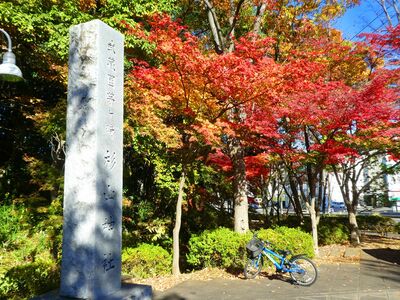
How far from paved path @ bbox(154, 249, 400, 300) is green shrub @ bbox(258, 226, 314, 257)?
0.73 meters

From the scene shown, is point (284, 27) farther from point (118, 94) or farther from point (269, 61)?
point (118, 94)

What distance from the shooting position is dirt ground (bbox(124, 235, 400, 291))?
8102 mm

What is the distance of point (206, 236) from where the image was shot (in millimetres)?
9328

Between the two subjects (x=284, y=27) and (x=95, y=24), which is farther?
(x=284, y=27)

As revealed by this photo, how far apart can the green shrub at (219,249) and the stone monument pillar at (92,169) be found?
5258 millimetres

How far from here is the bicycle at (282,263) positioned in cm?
750

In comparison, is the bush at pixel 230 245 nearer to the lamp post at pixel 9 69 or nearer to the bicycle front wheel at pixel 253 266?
the bicycle front wheel at pixel 253 266

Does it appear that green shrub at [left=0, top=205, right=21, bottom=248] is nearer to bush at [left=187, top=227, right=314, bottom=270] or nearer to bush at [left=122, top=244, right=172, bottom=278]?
bush at [left=122, top=244, right=172, bottom=278]

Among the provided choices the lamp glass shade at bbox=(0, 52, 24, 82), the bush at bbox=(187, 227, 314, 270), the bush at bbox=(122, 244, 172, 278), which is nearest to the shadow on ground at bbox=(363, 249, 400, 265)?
the bush at bbox=(187, 227, 314, 270)

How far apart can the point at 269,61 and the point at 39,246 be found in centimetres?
785

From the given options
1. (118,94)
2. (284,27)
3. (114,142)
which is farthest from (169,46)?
(284,27)

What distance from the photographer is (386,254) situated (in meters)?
10.9

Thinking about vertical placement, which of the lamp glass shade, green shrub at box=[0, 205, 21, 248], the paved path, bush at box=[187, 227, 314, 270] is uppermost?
the lamp glass shade

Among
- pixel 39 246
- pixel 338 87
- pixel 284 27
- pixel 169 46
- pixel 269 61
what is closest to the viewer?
pixel 169 46
